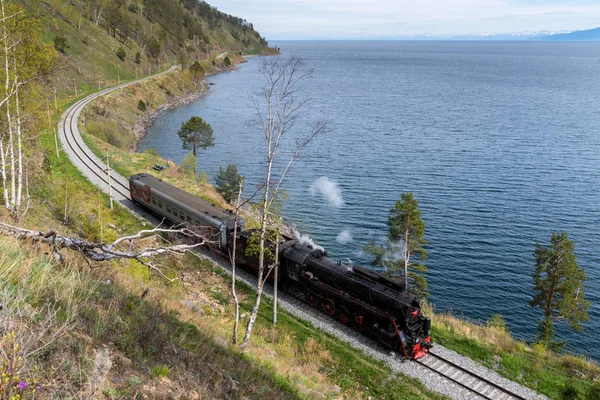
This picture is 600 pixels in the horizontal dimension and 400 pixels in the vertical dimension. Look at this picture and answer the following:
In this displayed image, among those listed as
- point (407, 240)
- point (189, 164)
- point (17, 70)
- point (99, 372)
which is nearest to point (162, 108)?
point (189, 164)

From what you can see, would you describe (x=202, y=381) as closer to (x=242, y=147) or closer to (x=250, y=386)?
(x=250, y=386)

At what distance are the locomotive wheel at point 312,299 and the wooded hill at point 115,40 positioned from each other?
170ft

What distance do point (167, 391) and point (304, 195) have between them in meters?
44.2

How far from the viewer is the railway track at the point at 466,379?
57.6 feet

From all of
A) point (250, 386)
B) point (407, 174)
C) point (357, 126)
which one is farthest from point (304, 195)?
point (250, 386)

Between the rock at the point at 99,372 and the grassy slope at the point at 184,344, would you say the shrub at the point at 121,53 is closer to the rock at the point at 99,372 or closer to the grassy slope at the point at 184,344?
the grassy slope at the point at 184,344

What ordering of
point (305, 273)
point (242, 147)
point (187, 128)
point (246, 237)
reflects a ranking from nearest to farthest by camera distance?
1. point (305, 273)
2. point (246, 237)
3. point (187, 128)
4. point (242, 147)

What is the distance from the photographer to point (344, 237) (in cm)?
4247

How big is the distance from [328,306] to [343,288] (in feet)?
5.36

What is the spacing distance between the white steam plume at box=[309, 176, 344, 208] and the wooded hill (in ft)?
130

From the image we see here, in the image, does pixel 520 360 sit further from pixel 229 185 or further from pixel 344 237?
pixel 229 185

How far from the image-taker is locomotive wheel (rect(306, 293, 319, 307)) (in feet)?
75.3

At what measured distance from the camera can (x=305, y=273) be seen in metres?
23.0

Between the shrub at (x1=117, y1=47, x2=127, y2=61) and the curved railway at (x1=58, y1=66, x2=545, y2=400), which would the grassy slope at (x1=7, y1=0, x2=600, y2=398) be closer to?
the curved railway at (x1=58, y1=66, x2=545, y2=400)
